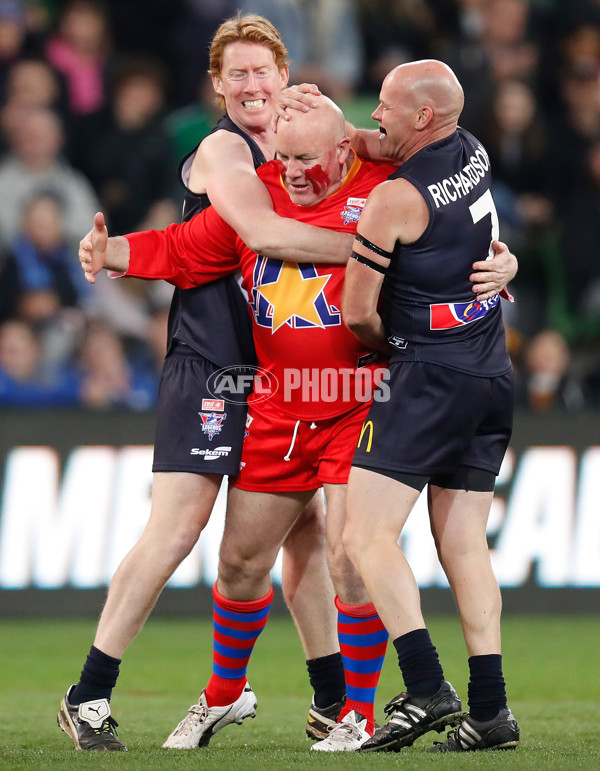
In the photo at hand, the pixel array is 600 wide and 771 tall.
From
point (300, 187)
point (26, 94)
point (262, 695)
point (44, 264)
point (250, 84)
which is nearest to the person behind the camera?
point (300, 187)

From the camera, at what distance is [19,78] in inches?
389

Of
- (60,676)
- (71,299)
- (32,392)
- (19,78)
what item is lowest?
(60,676)

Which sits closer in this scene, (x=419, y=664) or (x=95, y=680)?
(x=419, y=664)

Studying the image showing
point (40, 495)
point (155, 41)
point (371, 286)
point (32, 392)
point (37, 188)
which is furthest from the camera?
point (155, 41)

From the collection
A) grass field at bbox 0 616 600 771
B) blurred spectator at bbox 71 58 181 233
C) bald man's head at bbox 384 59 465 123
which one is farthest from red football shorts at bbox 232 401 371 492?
blurred spectator at bbox 71 58 181 233

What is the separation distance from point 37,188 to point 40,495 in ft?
8.83

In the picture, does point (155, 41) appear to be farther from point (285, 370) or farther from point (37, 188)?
point (285, 370)

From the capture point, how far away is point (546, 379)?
9.12m

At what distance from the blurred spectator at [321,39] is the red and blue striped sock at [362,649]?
6.61 m

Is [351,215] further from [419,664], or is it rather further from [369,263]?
[419,664]

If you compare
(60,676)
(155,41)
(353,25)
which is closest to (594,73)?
(353,25)

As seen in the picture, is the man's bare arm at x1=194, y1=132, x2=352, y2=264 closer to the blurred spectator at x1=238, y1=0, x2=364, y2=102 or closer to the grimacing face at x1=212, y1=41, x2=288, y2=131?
the grimacing face at x1=212, y1=41, x2=288, y2=131

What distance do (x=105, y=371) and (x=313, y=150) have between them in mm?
5056

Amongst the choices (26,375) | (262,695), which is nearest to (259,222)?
(262,695)
